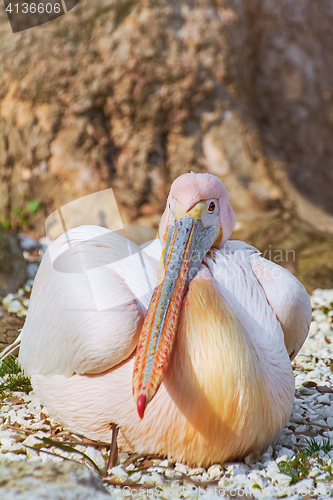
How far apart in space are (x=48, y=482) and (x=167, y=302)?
79 cm

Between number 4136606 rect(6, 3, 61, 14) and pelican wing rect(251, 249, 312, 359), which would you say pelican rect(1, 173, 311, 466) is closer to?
pelican wing rect(251, 249, 312, 359)

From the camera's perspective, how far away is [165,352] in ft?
5.93

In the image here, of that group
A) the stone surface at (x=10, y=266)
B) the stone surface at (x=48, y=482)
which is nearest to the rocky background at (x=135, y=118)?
the stone surface at (x=10, y=266)

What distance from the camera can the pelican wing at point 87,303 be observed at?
1.93 meters

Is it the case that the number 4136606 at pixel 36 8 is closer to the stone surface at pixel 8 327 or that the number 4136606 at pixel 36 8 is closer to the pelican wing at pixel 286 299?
the stone surface at pixel 8 327

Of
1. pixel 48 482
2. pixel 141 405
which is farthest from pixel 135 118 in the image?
pixel 48 482

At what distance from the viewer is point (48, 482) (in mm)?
1444

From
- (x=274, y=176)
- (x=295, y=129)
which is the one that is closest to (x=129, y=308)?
(x=274, y=176)

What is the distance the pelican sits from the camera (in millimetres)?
1901

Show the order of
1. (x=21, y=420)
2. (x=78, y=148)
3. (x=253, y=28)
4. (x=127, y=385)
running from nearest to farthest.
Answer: (x=127, y=385) < (x=21, y=420) < (x=78, y=148) < (x=253, y=28)

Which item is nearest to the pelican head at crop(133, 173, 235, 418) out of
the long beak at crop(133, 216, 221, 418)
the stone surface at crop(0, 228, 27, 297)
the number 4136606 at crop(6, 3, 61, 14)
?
the long beak at crop(133, 216, 221, 418)

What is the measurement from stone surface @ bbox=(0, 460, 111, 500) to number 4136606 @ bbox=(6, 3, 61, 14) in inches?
213

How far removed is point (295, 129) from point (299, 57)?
1.04 metres

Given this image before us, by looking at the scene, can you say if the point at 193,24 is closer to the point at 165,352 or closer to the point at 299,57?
the point at 299,57
